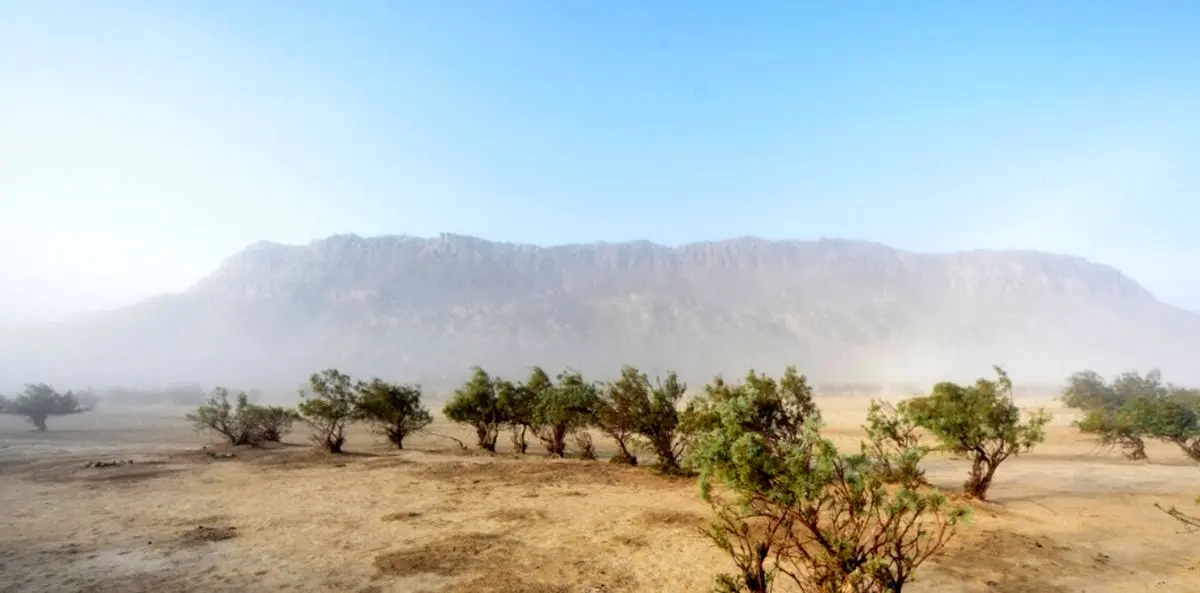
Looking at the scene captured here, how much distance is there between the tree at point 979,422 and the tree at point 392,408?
2885 centimetres

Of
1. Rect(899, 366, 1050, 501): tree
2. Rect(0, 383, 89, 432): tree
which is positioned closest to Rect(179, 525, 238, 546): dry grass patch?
Rect(899, 366, 1050, 501): tree

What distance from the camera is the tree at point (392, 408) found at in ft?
112

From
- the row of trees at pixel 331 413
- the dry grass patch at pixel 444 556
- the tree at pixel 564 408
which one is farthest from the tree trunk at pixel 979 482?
the row of trees at pixel 331 413

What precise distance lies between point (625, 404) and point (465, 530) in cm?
1150

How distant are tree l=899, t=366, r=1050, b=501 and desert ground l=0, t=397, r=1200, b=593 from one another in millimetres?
1705

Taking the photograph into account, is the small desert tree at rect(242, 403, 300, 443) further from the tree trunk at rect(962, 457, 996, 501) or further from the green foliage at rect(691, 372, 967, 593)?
the tree trunk at rect(962, 457, 996, 501)

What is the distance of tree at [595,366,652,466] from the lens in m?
25.8

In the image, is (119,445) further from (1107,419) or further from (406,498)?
(1107,419)

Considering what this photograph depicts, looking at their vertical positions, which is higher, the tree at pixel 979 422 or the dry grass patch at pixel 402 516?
the tree at pixel 979 422

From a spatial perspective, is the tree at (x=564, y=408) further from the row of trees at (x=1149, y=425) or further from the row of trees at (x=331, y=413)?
the row of trees at (x=1149, y=425)

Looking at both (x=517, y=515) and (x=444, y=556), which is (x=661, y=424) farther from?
(x=444, y=556)

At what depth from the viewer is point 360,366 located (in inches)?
7717

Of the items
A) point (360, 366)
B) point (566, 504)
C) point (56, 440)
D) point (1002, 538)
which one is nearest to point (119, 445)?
point (56, 440)

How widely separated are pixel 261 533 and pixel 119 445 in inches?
1297
